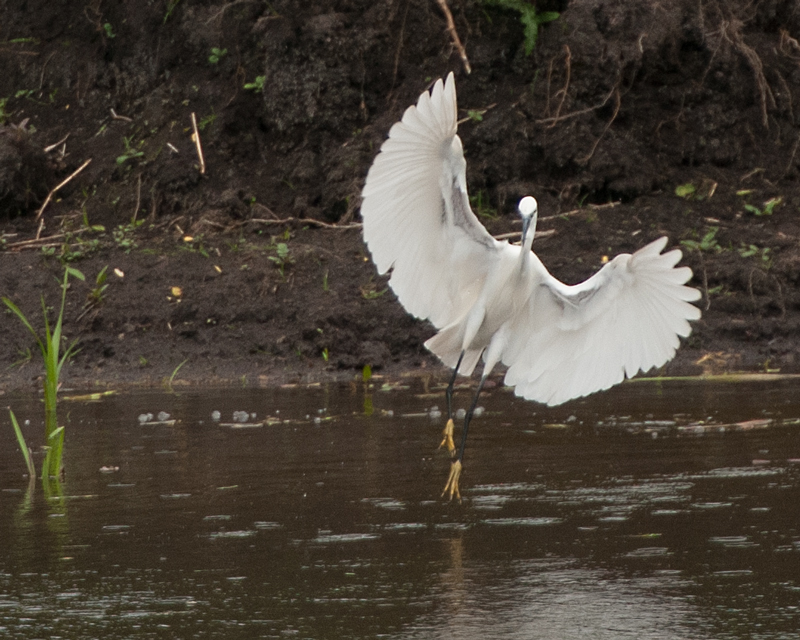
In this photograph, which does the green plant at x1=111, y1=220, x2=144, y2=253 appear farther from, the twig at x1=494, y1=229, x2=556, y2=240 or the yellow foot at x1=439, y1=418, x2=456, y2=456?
the yellow foot at x1=439, y1=418, x2=456, y2=456

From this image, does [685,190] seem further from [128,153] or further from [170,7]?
[170,7]

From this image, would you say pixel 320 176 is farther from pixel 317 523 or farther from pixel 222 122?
pixel 317 523

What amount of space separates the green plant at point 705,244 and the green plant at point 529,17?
256 cm

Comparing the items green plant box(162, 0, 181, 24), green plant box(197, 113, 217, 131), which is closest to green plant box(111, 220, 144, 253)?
green plant box(197, 113, 217, 131)

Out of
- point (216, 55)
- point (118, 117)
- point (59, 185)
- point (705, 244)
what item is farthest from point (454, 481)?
point (118, 117)

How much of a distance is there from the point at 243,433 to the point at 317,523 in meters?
2.19

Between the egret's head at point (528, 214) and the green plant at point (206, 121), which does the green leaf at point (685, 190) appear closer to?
the green plant at point (206, 121)

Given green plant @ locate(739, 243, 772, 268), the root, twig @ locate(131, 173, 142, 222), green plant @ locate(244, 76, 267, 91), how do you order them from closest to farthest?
green plant @ locate(739, 243, 772, 268), the root, twig @ locate(131, 173, 142, 222), green plant @ locate(244, 76, 267, 91)

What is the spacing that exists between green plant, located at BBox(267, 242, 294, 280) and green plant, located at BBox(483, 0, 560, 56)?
3.15 meters

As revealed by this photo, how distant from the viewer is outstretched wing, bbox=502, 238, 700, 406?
5.44 meters

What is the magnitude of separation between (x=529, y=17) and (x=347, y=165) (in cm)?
222

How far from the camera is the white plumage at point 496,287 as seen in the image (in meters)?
5.40

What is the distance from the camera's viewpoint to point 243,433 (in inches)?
275

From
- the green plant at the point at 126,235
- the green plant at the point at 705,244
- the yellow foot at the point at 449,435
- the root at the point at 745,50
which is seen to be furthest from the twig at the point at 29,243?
the yellow foot at the point at 449,435
